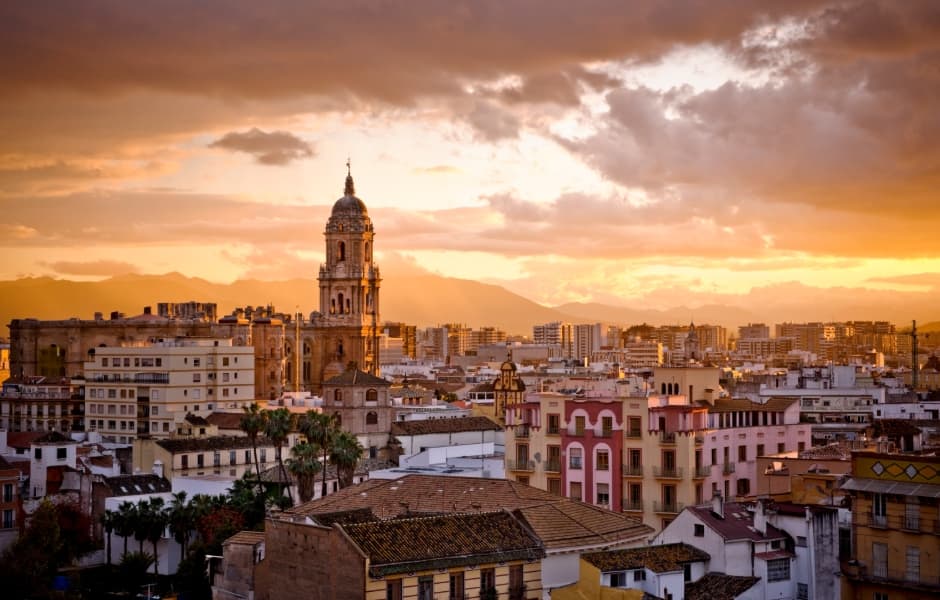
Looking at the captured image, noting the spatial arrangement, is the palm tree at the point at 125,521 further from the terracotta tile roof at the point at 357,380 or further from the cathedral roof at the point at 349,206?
the cathedral roof at the point at 349,206

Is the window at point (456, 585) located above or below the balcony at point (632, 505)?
below

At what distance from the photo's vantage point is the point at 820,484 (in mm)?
57406

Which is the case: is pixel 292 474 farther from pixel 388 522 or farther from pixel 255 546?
pixel 388 522

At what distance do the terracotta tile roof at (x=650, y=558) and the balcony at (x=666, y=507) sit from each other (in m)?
13.4

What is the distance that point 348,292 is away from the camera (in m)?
163

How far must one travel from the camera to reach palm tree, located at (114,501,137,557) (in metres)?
70.3

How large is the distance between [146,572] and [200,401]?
40.7m

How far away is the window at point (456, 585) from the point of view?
4634cm

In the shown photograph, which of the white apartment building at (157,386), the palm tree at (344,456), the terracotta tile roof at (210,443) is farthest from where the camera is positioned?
the white apartment building at (157,386)

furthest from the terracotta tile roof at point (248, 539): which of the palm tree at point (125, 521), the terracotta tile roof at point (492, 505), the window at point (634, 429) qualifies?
the window at point (634, 429)

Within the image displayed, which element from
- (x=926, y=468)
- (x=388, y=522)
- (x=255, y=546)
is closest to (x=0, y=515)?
(x=255, y=546)

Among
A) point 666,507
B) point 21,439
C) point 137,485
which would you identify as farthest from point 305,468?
point 21,439

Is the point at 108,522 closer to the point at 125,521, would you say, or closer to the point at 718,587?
the point at 125,521

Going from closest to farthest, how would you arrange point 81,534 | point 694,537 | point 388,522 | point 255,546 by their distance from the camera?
point 388,522
point 694,537
point 255,546
point 81,534
